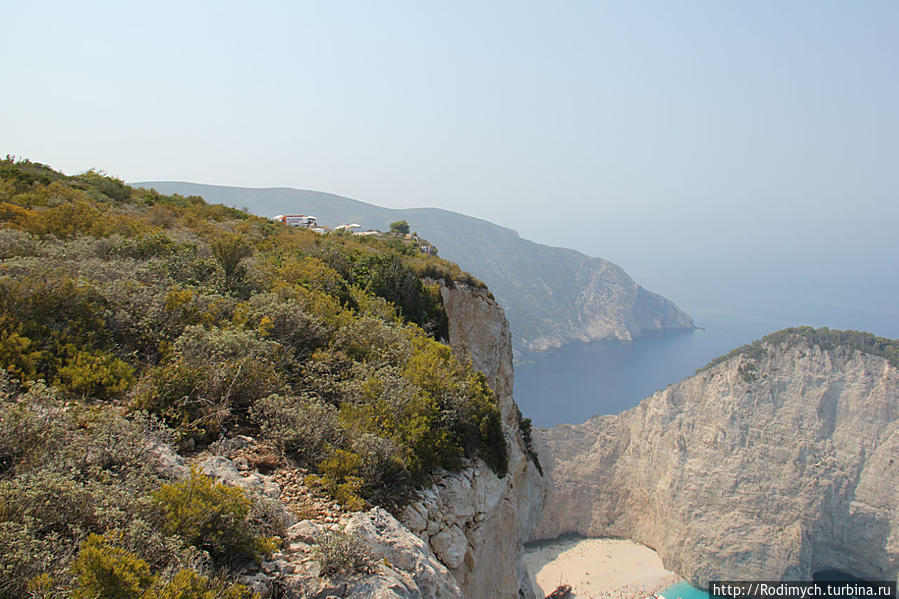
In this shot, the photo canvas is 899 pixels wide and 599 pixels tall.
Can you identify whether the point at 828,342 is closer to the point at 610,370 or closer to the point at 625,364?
the point at 610,370

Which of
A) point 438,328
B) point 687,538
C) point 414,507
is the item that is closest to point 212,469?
point 414,507

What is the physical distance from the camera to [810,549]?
3203cm

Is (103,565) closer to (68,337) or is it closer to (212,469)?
(212,469)

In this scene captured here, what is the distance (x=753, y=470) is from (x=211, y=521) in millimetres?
40325

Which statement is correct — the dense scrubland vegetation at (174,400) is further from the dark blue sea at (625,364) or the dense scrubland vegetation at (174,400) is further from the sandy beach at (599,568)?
the dark blue sea at (625,364)

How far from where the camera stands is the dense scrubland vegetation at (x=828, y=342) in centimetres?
3581

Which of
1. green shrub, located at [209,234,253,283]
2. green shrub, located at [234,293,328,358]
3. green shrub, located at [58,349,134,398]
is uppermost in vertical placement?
green shrub, located at [209,234,253,283]

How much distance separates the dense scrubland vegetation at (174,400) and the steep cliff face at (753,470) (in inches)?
1365

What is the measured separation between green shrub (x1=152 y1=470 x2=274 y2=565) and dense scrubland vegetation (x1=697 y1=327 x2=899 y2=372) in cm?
4423

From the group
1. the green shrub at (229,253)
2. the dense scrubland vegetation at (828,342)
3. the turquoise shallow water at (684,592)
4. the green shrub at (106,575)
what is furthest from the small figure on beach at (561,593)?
the green shrub at (106,575)

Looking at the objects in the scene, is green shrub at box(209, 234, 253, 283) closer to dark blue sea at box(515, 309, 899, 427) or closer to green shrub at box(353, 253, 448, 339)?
green shrub at box(353, 253, 448, 339)

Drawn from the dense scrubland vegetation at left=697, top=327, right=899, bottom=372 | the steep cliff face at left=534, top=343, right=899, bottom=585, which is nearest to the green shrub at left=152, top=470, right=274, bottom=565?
the steep cliff face at left=534, top=343, right=899, bottom=585

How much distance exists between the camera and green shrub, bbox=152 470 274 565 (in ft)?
9.77

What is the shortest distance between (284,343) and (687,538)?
123 ft
